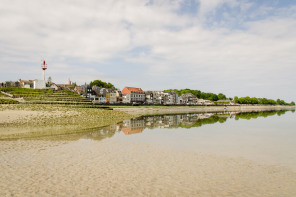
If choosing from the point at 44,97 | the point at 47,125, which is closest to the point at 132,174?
the point at 47,125

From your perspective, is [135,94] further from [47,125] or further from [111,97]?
[47,125]

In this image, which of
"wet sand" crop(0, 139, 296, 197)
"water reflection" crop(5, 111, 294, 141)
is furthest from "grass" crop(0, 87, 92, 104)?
"wet sand" crop(0, 139, 296, 197)

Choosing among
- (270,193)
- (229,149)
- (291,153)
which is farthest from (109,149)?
(291,153)

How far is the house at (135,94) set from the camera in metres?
169

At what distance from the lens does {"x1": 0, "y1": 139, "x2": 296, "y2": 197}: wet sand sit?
10.7 metres

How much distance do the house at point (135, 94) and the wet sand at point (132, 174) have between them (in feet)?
490

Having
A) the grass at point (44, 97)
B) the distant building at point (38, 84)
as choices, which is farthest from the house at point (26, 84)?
the grass at point (44, 97)

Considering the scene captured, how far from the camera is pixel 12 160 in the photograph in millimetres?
15352

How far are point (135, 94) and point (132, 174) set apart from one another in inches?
6347

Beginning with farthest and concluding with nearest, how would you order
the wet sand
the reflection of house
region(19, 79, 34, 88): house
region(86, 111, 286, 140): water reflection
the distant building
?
region(19, 79, 34, 88): house < the distant building < the reflection of house < region(86, 111, 286, 140): water reflection < the wet sand

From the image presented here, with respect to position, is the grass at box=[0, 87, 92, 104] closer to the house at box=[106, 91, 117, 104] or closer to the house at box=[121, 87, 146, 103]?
the house at box=[106, 91, 117, 104]

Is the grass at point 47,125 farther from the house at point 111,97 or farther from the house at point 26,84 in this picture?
the house at point 111,97

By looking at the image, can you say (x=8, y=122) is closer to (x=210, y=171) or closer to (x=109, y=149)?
(x=109, y=149)

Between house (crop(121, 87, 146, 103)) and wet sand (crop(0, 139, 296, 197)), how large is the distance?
490ft
